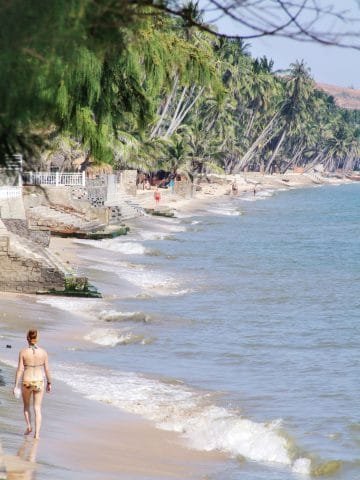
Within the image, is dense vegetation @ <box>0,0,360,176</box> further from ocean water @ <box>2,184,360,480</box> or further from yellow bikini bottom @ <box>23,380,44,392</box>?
ocean water @ <box>2,184,360,480</box>

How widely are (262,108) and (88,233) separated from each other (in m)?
91.6

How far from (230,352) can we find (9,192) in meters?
12.0

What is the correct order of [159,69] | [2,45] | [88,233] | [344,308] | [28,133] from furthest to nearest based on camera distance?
[88,233], [344,308], [159,69], [28,133], [2,45]

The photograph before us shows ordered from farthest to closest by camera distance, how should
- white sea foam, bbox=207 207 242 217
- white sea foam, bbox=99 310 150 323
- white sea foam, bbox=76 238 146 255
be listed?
white sea foam, bbox=207 207 242 217
white sea foam, bbox=76 238 146 255
white sea foam, bbox=99 310 150 323

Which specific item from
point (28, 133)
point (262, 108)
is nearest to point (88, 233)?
point (28, 133)

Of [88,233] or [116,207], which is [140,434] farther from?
[116,207]

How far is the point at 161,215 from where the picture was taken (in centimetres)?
6438

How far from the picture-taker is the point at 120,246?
3997cm

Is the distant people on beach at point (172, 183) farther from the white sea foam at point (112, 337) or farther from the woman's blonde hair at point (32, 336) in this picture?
the woman's blonde hair at point (32, 336)

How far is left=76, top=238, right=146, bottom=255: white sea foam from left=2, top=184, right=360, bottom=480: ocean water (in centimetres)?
7

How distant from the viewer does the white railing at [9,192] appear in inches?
1224

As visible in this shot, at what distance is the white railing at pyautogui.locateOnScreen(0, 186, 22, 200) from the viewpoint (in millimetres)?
31094

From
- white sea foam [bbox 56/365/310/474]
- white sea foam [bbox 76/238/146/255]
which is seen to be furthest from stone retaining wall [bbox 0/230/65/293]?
white sea foam [bbox 76/238/146/255]

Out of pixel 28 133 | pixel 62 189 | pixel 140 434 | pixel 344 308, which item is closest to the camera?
pixel 28 133
